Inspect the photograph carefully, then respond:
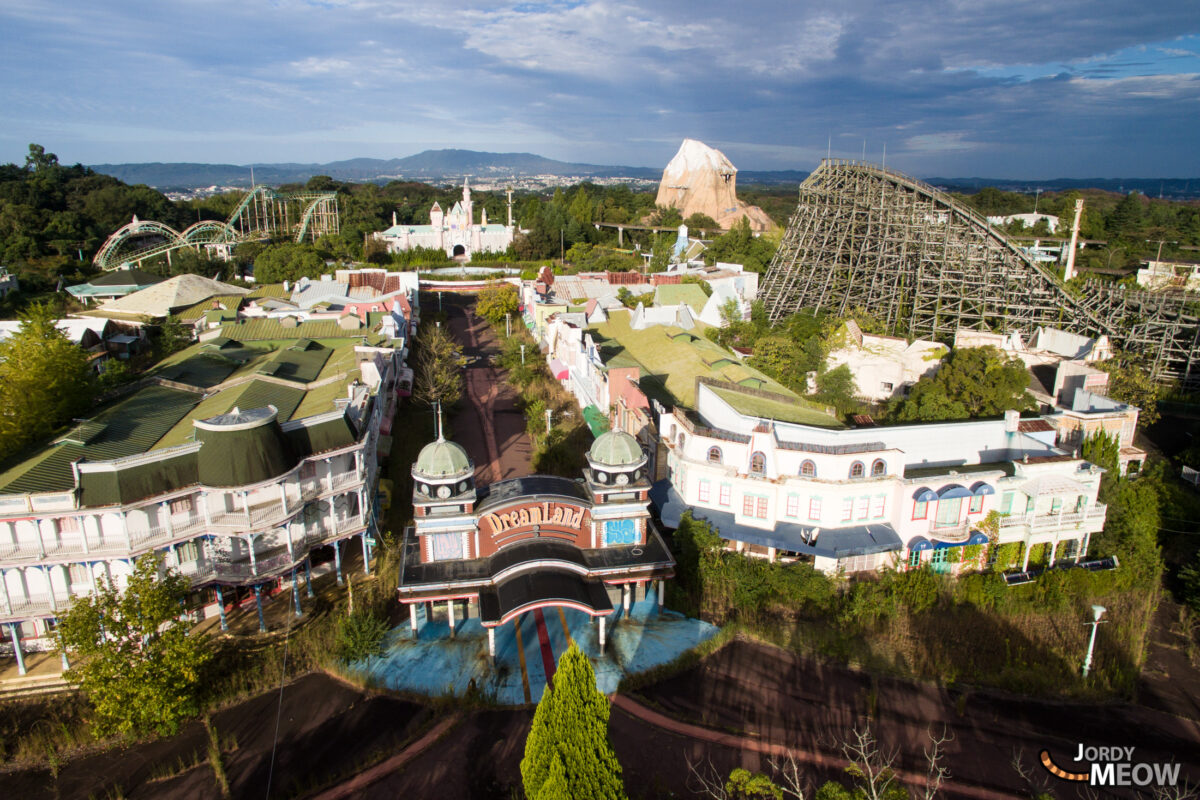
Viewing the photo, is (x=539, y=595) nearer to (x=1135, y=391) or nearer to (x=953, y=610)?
(x=953, y=610)

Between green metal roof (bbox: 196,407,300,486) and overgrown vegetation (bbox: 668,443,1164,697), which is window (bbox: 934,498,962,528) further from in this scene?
green metal roof (bbox: 196,407,300,486)

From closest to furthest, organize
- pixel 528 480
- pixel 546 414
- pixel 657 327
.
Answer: pixel 528 480 < pixel 546 414 < pixel 657 327

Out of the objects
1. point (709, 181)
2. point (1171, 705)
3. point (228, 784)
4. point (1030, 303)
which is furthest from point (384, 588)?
point (709, 181)

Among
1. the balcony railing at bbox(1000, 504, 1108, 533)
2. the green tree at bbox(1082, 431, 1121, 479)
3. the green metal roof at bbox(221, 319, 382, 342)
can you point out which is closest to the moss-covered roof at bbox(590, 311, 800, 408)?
the balcony railing at bbox(1000, 504, 1108, 533)

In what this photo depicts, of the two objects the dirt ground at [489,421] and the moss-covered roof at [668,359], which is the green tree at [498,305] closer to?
the dirt ground at [489,421]

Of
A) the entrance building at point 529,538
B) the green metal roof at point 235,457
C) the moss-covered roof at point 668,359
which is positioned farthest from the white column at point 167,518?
the moss-covered roof at point 668,359

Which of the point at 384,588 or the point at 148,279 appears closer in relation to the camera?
the point at 384,588

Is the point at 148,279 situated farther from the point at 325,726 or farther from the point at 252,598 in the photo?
the point at 325,726
